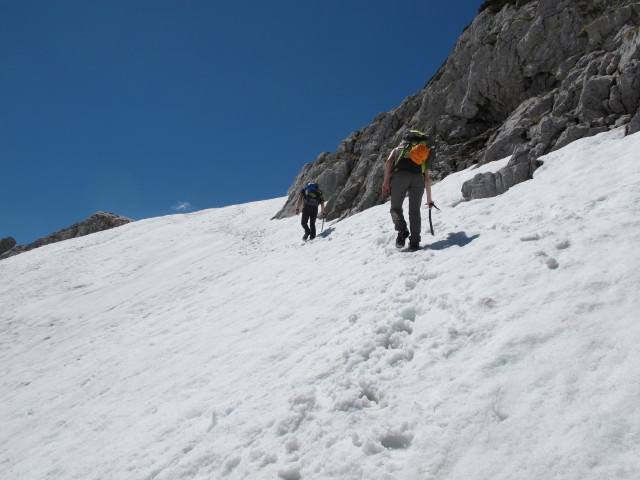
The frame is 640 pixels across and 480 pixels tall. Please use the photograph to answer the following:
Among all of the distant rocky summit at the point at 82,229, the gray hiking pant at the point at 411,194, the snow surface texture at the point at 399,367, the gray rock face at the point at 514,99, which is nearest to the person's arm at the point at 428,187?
the gray hiking pant at the point at 411,194

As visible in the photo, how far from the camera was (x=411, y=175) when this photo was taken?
9.02 meters

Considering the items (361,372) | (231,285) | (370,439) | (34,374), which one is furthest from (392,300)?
(34,374)

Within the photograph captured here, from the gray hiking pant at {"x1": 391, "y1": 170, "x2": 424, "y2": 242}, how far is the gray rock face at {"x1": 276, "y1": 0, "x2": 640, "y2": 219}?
3.53 meters

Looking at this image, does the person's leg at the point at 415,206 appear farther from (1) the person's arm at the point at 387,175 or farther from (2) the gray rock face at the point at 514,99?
(2) the gray rock face at the point at 514,99

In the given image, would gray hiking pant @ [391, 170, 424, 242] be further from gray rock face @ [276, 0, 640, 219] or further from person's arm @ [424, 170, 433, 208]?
gray rock face @ [276, 0, 640, 219]

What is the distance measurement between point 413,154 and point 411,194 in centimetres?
95

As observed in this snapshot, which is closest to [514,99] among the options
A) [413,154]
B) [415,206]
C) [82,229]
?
[413,154]

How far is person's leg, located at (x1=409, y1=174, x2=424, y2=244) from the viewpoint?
345 inches

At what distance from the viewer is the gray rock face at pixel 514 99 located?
479 inches

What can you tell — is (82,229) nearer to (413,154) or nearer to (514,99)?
(514,99)

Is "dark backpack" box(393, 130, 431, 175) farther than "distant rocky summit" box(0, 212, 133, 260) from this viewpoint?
No

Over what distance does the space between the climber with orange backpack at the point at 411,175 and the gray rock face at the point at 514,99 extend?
11.6 feet

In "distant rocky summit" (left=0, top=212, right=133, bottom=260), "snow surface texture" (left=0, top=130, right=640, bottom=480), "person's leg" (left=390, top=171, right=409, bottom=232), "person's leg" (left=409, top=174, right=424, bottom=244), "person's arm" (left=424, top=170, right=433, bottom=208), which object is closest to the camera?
"snow surface texture" (left=0, top=130, right=640, bottom=480)

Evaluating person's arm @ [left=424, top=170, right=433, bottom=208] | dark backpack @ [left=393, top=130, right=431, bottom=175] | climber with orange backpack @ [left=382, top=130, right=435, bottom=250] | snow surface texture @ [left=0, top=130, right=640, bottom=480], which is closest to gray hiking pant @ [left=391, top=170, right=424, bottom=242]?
climber with orange backpack @ [left=382, top=130, right=435, bottom=250]
